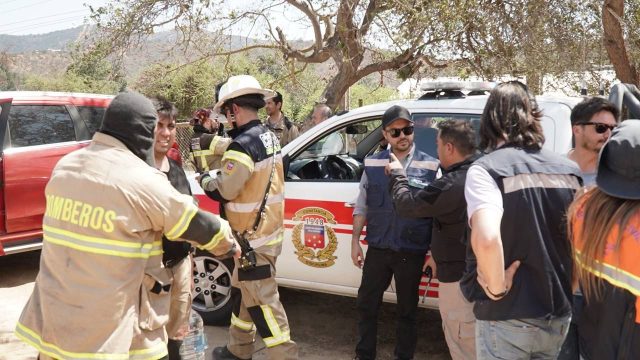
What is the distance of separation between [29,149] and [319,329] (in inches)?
139

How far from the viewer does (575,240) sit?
6.13ft

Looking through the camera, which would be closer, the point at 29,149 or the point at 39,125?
the point at 29,149

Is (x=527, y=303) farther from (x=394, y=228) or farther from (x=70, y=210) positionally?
(x=70, y=210)

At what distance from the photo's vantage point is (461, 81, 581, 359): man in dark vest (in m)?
2.21

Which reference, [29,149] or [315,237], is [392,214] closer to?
[315,237]

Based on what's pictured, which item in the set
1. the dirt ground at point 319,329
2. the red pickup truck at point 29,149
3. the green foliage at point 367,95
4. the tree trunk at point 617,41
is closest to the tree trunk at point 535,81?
the tree trunk at point 617,41

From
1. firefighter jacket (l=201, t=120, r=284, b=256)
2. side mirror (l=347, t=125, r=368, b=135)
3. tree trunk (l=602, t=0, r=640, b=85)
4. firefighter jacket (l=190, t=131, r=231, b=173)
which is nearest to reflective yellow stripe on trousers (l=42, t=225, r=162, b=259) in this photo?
firefighter jacket (l=201, t=120, r=284, b=256)

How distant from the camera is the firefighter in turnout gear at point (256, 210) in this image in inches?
140

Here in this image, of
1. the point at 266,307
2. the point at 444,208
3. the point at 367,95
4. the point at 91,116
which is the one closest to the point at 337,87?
the point at 91,116

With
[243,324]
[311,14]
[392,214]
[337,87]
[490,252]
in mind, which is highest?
[311,14]

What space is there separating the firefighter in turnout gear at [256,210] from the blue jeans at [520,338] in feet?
5.19

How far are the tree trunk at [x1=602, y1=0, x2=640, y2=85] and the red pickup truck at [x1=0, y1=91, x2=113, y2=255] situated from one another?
5.31 metres

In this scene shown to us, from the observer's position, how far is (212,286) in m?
4.59

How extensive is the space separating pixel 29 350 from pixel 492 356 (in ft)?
11.4
